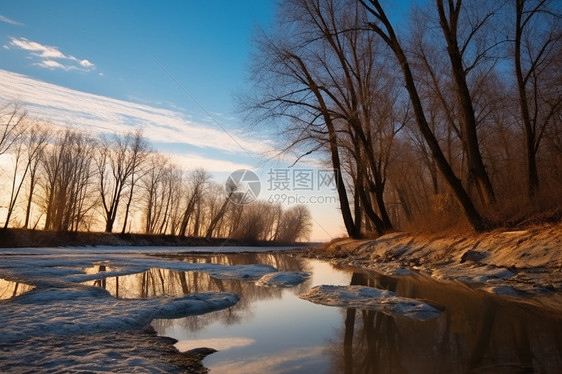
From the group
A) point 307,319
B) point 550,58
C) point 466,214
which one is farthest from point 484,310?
point 550,58

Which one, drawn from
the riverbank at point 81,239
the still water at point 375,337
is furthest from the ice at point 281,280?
the riverbank at point 81,239

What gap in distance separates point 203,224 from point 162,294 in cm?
5497

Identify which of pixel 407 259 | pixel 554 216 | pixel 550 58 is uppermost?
pixel 550 58

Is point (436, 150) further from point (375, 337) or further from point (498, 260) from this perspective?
point (375, 337)

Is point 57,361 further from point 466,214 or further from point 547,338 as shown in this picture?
point 466,214

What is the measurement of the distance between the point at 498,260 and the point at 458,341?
5.30 m

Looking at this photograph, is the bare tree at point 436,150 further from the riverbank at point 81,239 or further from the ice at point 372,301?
the riverbank at point 81,239

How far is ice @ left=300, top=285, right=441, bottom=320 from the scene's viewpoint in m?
4.57

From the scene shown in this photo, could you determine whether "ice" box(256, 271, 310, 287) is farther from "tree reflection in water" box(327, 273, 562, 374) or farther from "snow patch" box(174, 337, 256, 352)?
"snow patch" box(174, 337, 256, 352)

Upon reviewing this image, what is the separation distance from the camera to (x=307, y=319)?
445 cm

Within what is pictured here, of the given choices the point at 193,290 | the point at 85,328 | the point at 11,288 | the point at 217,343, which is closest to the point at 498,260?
the point at 193,290

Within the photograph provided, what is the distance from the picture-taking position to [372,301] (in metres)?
5.34

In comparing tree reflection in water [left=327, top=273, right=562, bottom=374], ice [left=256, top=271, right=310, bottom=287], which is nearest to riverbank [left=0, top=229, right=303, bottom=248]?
ice [left=256, top=271, right=310, bottom=287]

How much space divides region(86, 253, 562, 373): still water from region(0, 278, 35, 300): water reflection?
1.74 m
